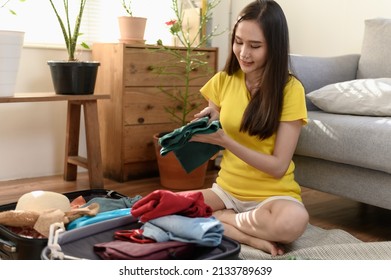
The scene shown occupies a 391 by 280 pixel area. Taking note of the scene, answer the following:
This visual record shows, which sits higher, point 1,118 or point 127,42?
point 127,42

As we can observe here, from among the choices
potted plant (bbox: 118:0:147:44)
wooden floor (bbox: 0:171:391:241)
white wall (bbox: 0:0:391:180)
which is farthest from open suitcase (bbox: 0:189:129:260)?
potted plant (bbox: 118:0:147:44)

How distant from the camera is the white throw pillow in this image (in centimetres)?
194

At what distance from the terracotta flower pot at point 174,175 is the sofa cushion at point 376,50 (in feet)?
3.01

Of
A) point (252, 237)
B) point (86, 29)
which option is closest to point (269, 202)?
point (252, 237)

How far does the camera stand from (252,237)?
1632mm

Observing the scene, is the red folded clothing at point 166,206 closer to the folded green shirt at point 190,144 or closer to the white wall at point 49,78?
the folded green shirt at point 190,144

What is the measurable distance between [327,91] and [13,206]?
49.8 inches

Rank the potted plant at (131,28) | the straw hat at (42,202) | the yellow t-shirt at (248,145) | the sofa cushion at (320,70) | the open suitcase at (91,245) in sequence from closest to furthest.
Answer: the open suitcase at (91,245), the straw hat at (42,202), the yellow t-shirt at (248,145), the sofa cushion at (320,70), the potted plant at (131,28)

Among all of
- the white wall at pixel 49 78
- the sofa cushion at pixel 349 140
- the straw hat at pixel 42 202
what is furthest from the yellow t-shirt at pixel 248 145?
the white wall at pixel 49 78

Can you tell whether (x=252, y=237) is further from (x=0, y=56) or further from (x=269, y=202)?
(x=0, y=56)

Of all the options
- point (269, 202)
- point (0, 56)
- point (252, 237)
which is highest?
point (0, 56)

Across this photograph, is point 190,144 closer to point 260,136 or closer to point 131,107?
point 260,136

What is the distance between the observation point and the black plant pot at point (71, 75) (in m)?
2.33

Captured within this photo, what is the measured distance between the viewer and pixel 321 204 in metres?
2.33
